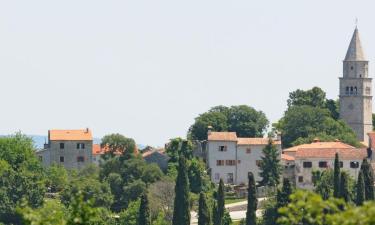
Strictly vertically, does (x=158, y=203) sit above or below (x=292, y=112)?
below

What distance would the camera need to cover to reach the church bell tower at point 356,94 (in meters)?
158

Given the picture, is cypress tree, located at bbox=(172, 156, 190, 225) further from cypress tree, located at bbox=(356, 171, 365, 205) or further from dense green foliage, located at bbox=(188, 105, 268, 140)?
dense green foliage, located at bbox=(188, 105, 268, 140)

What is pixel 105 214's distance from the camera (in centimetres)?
11194

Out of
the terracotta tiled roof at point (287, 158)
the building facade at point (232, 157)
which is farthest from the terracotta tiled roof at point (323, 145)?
the building facade at point (232, 157)

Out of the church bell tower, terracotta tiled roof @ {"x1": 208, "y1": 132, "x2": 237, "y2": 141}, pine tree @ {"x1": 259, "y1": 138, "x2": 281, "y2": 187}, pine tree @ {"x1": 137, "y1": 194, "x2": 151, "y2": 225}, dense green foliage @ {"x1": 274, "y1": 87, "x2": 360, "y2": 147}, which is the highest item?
the church bell tower

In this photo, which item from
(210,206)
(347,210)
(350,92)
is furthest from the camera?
(350,92)

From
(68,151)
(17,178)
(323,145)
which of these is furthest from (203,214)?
(68,151)

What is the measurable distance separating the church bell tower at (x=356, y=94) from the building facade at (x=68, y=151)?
29.5 meters

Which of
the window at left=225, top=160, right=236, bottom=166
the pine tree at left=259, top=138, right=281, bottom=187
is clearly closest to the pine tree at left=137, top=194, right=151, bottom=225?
the pine tree at left=259, top=138, right=281, bottom=187

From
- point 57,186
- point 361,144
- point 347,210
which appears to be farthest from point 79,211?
point 361,144

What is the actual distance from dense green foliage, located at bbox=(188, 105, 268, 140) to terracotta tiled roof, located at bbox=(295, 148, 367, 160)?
47.6 feet

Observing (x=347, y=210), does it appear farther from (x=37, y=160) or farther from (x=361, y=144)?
(x=361, y=144)

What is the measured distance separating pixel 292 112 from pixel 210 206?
122 ft

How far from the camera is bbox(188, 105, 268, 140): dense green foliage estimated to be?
144 m
